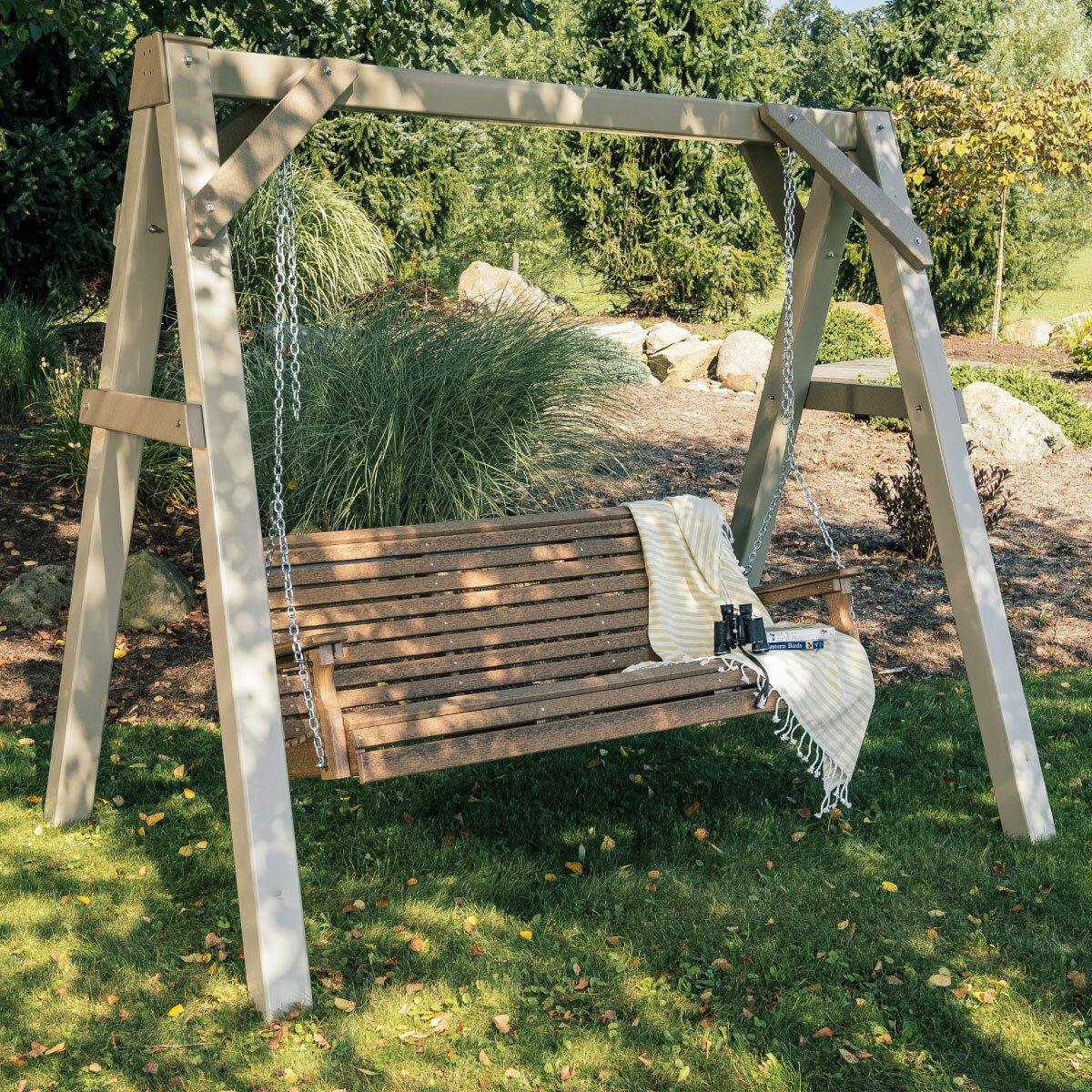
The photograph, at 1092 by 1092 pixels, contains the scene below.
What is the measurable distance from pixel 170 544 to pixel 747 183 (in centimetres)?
1018

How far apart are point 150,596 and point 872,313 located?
10.7 meters

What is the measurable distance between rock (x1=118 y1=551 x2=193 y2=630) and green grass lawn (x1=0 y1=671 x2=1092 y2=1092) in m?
1.19

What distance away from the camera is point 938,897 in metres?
3.60

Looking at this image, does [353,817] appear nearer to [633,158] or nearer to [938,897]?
[938,897]

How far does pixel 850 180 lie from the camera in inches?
155

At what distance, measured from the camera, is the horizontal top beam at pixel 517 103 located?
3197 millimetres

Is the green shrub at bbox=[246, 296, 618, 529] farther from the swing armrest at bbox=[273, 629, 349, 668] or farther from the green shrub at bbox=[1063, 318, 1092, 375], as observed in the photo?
the green shrub at bbox=[1063, 318, 1092, 375]

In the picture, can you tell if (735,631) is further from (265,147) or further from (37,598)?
(37,598)

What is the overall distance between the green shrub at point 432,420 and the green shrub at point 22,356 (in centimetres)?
198

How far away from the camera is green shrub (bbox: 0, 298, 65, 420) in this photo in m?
7.91

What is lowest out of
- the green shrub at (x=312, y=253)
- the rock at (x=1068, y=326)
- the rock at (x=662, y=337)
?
the rock at (x=662, y=337)

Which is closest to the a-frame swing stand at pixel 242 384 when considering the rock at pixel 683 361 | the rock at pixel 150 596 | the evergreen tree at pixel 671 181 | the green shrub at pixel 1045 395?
the rock at pixel 150 596

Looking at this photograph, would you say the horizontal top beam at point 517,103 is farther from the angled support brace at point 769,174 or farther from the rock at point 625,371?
the rock at point 625,371

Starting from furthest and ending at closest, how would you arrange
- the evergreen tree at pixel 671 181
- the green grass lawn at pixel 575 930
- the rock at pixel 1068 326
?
the rock at pixel 1068 326
the evergreen tree at pixel 671 181
the green grass lawn at pixel 575 930
